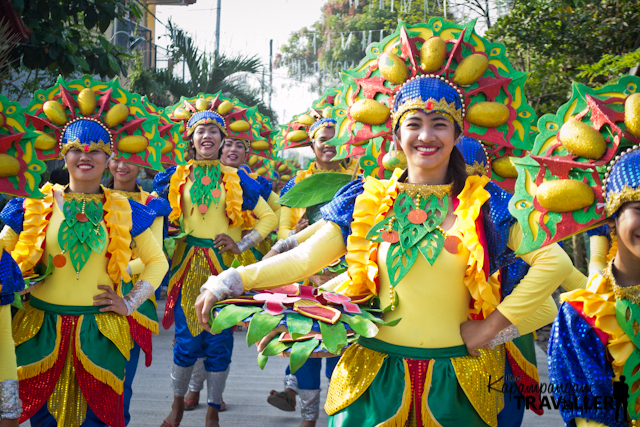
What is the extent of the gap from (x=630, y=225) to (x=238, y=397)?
14.1ft

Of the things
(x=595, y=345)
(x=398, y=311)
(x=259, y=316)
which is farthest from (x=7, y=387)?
(x=595, y=345)

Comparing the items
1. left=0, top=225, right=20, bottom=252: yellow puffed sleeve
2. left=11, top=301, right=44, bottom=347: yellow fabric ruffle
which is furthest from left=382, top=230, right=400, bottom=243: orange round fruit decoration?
left=0, top=225, right=20, bottom=252: yellow puffed sleeve

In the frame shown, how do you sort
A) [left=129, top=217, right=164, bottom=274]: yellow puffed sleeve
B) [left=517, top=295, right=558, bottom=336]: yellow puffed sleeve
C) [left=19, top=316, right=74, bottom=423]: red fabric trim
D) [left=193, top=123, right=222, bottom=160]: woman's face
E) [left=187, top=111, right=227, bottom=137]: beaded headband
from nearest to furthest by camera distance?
[left=517, top=295, right=558, bottom=336]: yellow puffed sleeve < [left=19, top=316, right=74, bottom=423]: red fabric trim < [left=129, top=217, right=164, bottom=274]: yellow puffed sleeve < [left=193, top=123, right=222, bottom=160]: woman's face < [left=187, top=111, right=227, bottom=137]: beaded headband

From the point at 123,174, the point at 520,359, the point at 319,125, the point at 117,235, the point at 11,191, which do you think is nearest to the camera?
the point at 11,191

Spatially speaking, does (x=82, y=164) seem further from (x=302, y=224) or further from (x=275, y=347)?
(x=302, y=224)

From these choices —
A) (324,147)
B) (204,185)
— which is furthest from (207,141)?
(324,147)

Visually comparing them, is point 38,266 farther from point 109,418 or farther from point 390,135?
point 390,135

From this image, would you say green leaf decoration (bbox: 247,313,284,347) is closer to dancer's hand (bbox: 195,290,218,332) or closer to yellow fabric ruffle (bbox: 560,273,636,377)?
dancer's hand (bbox: 195,290,218,332)

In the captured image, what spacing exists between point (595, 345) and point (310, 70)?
125 ft

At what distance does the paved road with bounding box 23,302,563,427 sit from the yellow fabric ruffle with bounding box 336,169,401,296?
2.76m

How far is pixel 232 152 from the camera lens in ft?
21.1

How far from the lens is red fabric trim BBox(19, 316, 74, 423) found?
128 inches

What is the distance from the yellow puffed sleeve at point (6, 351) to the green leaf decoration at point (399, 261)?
1.69m

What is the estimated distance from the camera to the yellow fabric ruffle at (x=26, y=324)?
3318mm
